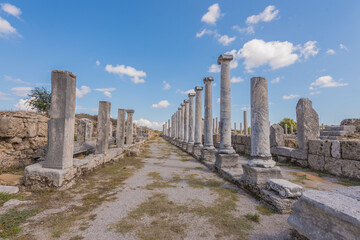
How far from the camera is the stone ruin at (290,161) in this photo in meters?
1.83

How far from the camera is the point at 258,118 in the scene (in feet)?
15.6

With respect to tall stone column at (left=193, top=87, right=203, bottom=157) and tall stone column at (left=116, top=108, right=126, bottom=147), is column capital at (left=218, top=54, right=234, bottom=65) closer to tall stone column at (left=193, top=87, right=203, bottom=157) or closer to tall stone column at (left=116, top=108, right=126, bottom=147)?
tall stone column at (left=193, top=87, right=203, bottom=157)

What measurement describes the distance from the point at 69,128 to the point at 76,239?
9.89ft

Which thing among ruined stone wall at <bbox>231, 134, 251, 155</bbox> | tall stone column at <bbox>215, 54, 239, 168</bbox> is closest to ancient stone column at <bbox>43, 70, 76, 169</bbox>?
tall stone column at <bbox>215, 54, 239, 168</bbox>

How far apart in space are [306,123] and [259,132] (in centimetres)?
459

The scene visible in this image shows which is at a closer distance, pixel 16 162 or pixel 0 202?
pixel 0 202

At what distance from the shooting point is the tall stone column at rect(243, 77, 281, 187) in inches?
172

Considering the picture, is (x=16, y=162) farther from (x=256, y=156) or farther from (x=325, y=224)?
(x=325, y=224)

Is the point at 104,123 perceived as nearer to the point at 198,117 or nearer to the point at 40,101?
the point at 198,117

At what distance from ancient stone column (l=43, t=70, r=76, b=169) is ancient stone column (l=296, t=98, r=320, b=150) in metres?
8.62

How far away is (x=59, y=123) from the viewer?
14.7ft

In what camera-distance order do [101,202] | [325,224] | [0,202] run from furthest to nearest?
[101,202] → [0,202] → [325,224]

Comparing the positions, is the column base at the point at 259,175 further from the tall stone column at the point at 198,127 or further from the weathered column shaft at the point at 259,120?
the tall stone column at the point at 198,127

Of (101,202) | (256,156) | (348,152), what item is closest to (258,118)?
(256,156)
